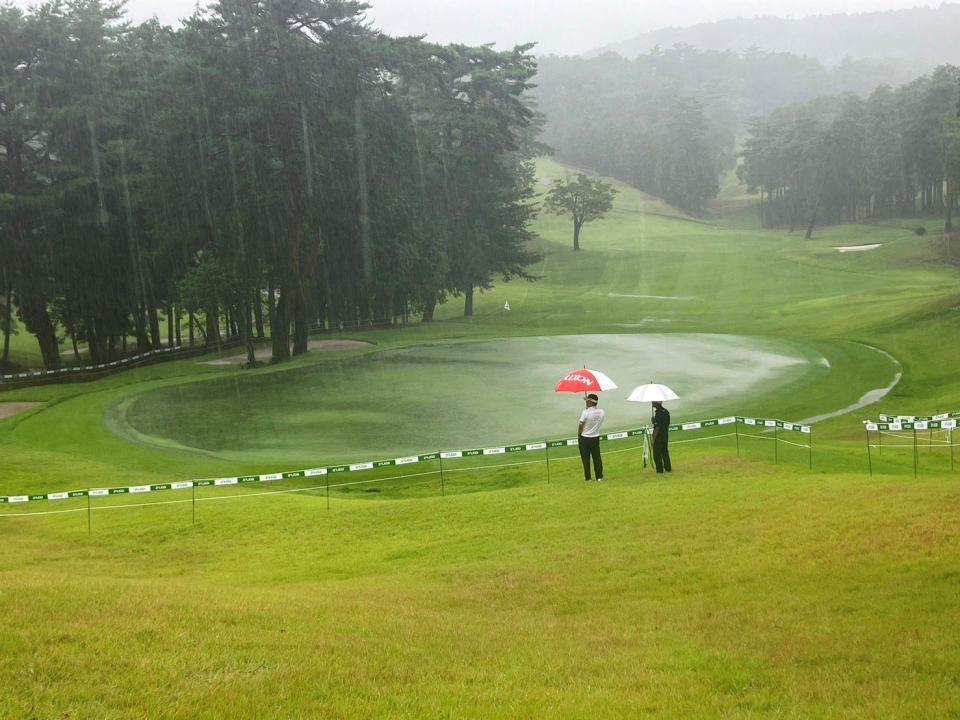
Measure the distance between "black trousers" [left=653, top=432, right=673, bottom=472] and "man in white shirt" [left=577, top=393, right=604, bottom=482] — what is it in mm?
1215

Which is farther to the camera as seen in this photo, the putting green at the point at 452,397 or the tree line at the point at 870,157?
the tree line at the point at 870,157

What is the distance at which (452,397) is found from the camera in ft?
107

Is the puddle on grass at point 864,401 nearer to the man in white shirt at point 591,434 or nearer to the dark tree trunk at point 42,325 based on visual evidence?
the man in white shirt at point 591,434

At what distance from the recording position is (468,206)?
73312 millimetres

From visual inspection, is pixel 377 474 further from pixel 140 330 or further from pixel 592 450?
pixel 140 330

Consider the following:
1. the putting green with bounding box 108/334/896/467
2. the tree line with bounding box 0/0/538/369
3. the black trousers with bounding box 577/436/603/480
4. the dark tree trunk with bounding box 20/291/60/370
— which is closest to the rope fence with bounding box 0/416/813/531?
the black trousers with bounding box 577/436/603/480

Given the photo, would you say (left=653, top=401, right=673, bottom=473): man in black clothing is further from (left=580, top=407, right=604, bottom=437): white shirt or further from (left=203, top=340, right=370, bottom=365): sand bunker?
(left=203, top=340, right=370, bottom=365): sand bunker

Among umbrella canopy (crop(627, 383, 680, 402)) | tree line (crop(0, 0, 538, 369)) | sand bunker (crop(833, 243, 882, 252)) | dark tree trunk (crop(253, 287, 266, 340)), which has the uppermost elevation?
tree line (crop(0, 0, 538, 369))

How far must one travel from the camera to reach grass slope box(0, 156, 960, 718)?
752cm

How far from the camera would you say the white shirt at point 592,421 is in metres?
18.8

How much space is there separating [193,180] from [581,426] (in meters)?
34.1

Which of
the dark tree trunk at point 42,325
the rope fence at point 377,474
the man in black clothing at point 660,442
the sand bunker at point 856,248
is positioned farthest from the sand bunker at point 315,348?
the sand bunker at point 856,248

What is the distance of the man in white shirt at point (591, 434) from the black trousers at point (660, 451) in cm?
121

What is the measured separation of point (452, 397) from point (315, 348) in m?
25.2
